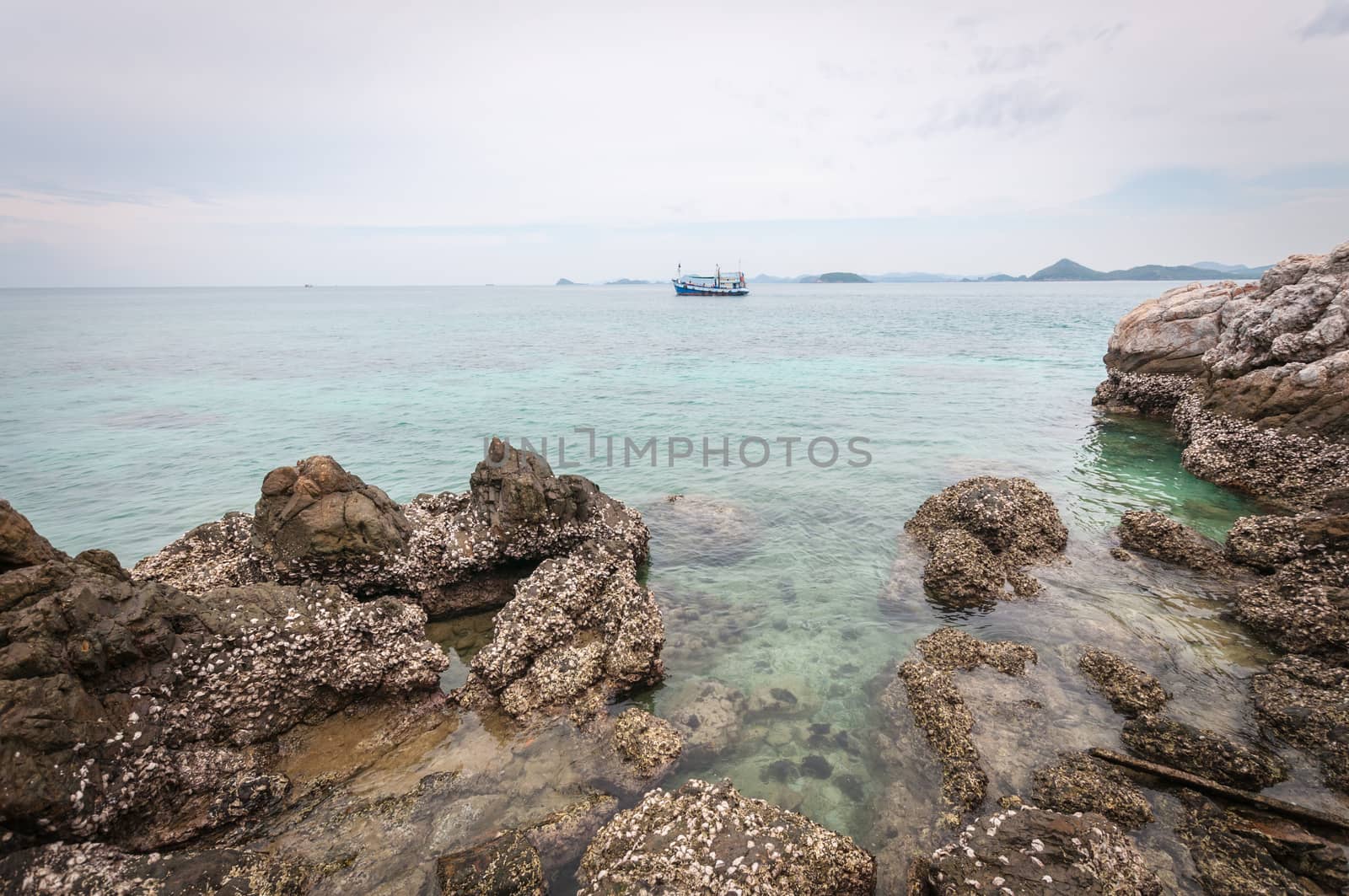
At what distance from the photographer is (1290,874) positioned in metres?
5.81

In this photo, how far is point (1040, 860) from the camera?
18.3ft

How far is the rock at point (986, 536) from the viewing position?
1160cm

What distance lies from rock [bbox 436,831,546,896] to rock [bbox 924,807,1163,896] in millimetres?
3962

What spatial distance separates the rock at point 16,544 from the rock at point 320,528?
2.88m

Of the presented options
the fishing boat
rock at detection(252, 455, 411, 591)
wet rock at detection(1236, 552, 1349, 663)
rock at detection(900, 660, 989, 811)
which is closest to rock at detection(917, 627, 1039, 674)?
rock at detection(900, 660, 989, 811)

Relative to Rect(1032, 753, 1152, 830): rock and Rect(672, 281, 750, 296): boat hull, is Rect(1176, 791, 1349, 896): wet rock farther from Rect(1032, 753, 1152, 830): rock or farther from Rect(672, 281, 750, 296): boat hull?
Rect(672, 281, 750, 296): boat hull

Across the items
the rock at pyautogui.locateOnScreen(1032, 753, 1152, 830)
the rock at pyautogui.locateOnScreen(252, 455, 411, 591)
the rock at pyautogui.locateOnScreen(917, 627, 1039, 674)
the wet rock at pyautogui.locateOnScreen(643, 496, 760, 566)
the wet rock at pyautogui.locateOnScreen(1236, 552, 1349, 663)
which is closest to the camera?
the rock at pyautogui.locateOnScreen(1032, 753, 1152, 830)

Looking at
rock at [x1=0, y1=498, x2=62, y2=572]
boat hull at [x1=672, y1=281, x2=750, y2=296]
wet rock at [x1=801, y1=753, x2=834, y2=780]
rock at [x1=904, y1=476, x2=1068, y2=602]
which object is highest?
boat hull at [x1=672, y1=281, x2=750, y2=296]

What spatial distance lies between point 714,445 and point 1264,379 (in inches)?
656

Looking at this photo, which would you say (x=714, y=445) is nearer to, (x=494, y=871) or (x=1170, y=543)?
(x=1170, y=543)

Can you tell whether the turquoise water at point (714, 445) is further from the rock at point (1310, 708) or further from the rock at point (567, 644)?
the rock at point (1310, 708)

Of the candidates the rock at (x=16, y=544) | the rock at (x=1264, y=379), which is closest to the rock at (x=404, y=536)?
the rock at (x=16, y=544)

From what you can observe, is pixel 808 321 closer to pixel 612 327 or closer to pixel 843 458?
pixel 612 327

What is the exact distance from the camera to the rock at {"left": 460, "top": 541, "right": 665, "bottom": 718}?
8.90 m
